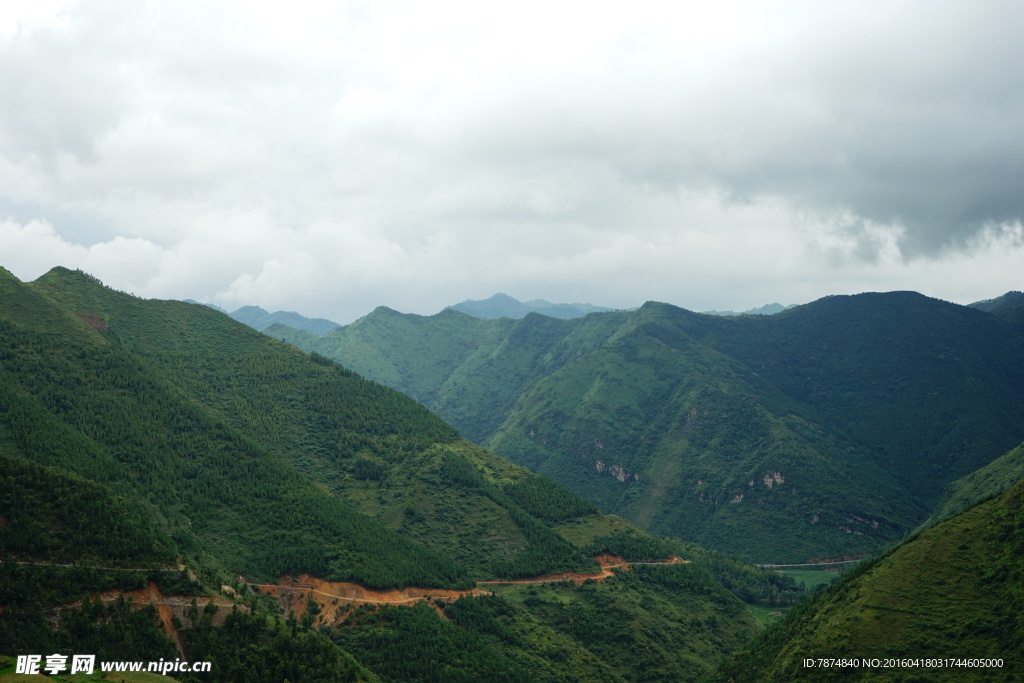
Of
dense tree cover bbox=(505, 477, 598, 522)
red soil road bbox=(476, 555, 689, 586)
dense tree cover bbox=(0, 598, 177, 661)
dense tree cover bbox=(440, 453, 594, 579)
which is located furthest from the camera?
dense tree cover bbox=(505, 477, 598, 522)

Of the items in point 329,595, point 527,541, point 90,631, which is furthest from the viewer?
point 527,541

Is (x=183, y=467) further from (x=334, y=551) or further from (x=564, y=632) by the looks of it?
(x=564, y=632)

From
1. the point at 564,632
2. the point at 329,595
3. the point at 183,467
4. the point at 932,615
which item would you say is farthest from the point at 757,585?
the point at 183,467

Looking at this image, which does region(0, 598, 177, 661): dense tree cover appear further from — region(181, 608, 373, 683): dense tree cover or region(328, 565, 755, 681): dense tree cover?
region(328, 565, 755, 681): dense tree cover

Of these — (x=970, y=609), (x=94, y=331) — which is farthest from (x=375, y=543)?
(x=970, y=609)

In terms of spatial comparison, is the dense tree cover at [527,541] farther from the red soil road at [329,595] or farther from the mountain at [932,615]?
the mountain at [932,615]

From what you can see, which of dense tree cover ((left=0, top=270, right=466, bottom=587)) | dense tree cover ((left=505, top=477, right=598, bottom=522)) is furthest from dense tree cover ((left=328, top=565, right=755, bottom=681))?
dense tree cover ((left=505, top=477, right=598, bottom=522))

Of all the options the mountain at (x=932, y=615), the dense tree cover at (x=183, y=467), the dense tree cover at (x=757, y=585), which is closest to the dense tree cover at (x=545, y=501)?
the dense tree cover at (x=757, y=585)
